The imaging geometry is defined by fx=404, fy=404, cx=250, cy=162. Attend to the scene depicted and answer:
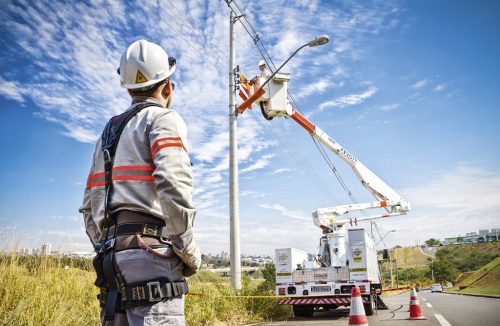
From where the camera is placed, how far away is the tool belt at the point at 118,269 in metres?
1.95

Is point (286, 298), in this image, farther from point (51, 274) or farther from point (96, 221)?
point (96, 221)

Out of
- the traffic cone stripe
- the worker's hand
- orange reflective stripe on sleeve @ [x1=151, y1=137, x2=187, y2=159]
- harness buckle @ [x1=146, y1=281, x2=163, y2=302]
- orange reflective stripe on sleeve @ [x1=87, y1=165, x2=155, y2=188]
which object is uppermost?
orange reflective stripe on sleeve @ [x1=151, y1=137, x2=187, y2=159]

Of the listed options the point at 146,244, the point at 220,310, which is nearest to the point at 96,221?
the point at 146,244

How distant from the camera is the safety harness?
1.95 meters

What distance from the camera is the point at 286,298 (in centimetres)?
1145

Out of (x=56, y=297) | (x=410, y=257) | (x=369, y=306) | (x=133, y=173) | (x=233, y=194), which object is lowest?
(x=410, y=257)

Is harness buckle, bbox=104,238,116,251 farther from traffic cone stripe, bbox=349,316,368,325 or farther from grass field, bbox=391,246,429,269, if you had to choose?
grass field, bbox=391,246,429,269

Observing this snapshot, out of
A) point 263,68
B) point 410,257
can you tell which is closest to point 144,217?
point 263,68

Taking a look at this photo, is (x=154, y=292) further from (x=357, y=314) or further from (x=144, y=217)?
(x=357, y=314)

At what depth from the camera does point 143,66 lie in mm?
2449

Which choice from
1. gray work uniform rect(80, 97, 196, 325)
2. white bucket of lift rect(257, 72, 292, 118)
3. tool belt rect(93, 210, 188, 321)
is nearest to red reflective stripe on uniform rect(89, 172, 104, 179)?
gray work uniform rect(80, 97, 196, 325)

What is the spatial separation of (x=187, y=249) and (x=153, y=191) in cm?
36

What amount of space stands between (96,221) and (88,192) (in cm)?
28

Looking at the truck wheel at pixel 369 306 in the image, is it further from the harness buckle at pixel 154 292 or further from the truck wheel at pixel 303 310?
the harness buckle at pixel 154 292
